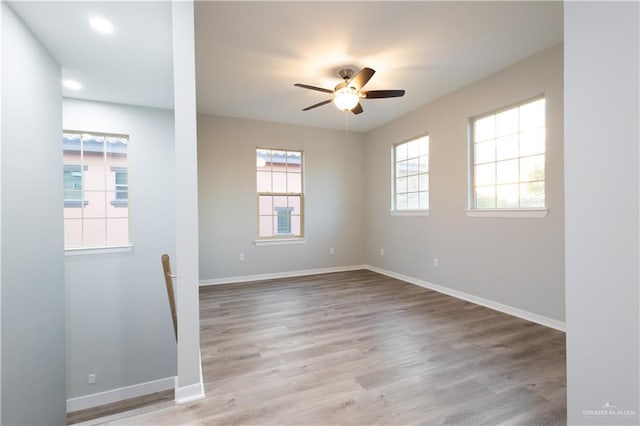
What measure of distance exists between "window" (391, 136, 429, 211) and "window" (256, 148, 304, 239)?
1785 mm

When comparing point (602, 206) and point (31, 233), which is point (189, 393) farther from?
point (602, 206)

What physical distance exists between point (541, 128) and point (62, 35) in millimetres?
4499

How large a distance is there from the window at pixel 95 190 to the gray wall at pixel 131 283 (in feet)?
0.74

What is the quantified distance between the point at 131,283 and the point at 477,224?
181 inches

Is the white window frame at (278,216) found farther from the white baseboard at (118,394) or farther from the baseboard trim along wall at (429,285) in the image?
the white baseboard at (118,394)

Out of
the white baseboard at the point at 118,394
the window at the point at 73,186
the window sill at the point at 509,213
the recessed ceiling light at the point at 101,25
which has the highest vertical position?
the recessed ceiling light at the point at 101,25

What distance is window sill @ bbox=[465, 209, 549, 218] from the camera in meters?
2.90

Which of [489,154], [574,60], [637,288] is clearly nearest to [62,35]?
[574,60]

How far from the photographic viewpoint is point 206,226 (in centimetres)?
454

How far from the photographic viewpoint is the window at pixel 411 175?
4.46 m

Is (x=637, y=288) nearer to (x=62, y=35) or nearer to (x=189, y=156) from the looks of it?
(x=189, y=156)

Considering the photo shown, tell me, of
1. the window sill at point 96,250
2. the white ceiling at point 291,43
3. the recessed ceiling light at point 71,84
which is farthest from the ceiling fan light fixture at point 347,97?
the window sill at point 96,250

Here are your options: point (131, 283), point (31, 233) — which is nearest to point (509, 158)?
point (31, 233)

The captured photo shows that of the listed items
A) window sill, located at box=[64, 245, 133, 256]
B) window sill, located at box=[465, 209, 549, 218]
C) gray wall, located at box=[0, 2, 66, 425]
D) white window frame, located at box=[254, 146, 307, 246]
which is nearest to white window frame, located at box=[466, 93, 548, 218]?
window sill, located at box=[465, 209, 549, 218]
